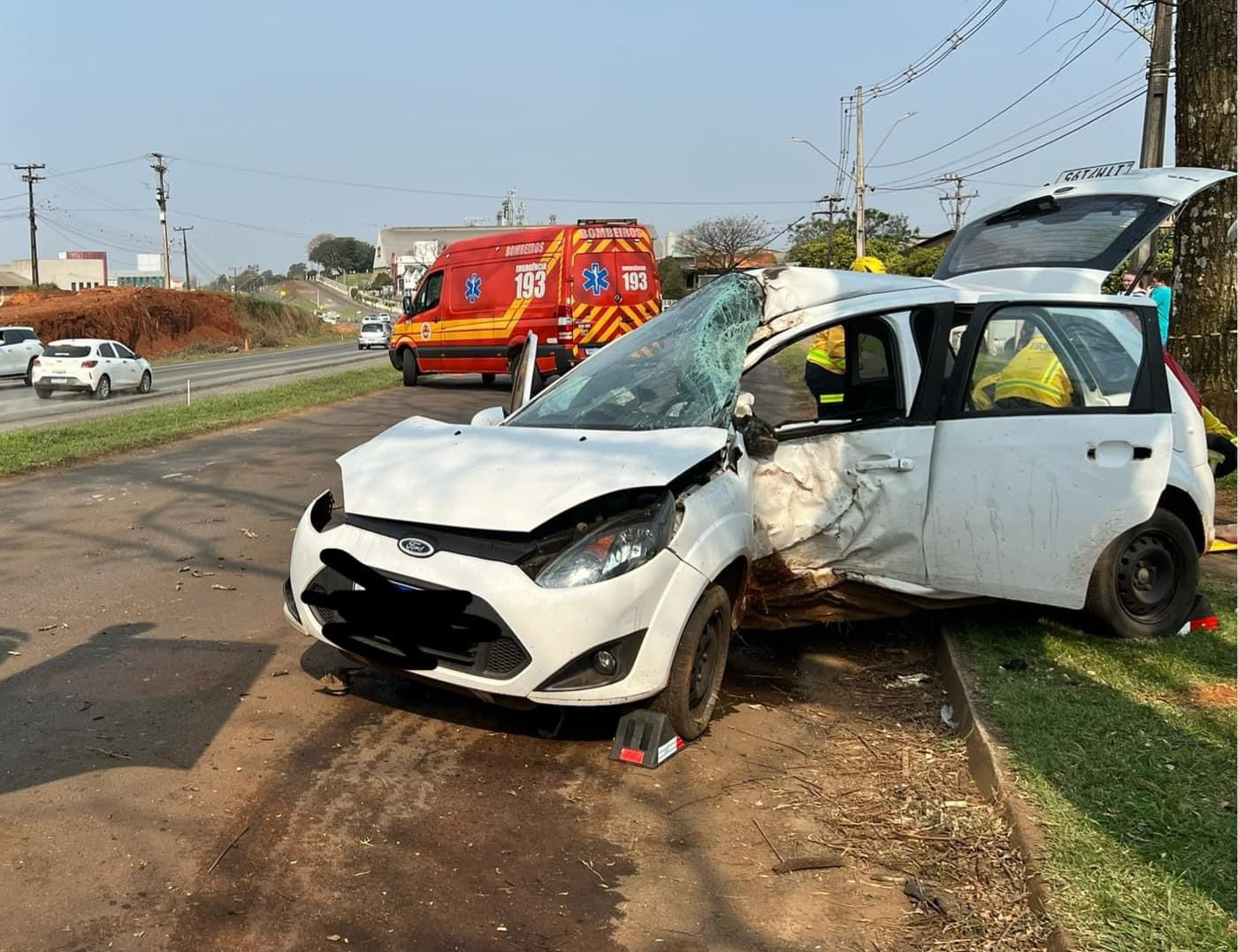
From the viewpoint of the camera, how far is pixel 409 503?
390 cm

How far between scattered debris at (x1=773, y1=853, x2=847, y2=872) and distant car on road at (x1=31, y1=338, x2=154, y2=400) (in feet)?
79.9

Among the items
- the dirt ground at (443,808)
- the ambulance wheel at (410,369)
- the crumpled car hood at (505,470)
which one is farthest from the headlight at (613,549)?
the ambulance wheel at (410,369)

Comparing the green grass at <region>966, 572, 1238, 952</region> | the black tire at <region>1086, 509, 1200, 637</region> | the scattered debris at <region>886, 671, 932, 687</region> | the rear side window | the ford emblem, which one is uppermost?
the rear side window

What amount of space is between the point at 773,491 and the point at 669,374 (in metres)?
0.77

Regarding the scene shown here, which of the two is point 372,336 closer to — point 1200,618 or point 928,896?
point 1200,618

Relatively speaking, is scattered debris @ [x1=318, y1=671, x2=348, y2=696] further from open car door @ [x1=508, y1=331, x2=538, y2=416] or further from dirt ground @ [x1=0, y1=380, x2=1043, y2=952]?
open car door @ [x1=508, y1=331, x2=538, y2=416]

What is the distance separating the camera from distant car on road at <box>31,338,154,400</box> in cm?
2367

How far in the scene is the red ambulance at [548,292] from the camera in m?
18.1

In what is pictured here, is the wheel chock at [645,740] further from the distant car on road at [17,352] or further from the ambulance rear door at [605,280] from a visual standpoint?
the distant car on road at [17,352]

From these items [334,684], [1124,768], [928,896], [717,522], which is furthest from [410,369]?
[928,896]

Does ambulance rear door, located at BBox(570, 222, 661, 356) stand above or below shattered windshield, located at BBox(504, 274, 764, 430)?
above

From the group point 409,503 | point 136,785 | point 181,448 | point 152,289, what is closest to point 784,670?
point 409,503

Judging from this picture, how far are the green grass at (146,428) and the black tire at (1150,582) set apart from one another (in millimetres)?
9641

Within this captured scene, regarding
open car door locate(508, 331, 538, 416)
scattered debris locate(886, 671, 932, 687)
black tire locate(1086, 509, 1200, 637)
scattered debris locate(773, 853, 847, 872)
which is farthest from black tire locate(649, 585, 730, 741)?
open car door locate(508, 331, 538, 416)
